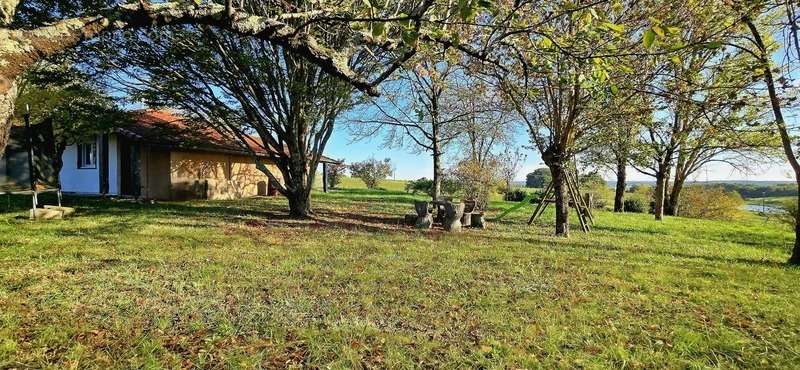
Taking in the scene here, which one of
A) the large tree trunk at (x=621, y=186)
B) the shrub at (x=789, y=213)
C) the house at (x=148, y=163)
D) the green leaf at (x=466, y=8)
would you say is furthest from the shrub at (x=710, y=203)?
the green leaf at (x=466, y=8)

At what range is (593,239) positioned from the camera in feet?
29.6

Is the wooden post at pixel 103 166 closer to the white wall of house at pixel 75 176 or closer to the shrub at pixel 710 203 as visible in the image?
the white wall of house at pixel 75 176

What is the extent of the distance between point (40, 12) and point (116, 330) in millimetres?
8605

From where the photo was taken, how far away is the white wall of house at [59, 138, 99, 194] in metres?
15.4

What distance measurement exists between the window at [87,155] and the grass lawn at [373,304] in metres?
9.70

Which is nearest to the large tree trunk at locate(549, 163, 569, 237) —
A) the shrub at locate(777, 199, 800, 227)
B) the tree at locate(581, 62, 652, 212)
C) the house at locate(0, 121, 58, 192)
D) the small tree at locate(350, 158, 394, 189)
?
the tree at locate(581, 62, 652, 212)

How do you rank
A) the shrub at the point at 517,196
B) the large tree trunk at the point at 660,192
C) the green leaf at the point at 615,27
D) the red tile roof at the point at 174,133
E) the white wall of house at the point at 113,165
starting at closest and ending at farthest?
the green leaf at the point at 615,27
the red tile roof at the point at 174,133
the white wall of house at the point at 113,165
the large tree trunk at the point at 660,192
the shrub at the point at 517,196

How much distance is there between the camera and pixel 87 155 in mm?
15719

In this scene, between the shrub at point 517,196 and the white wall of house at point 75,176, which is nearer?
the white wall of house at point 75,176

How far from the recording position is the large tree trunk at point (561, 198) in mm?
9484

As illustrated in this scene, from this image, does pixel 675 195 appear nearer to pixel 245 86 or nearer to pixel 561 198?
pixel 561 198

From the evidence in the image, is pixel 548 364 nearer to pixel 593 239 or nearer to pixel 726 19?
pixel 726 19

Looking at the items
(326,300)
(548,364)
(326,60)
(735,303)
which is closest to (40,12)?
(326,60)

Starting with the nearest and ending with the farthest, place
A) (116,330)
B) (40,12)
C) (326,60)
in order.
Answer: (116,330) → (326,60) → (40,12)
